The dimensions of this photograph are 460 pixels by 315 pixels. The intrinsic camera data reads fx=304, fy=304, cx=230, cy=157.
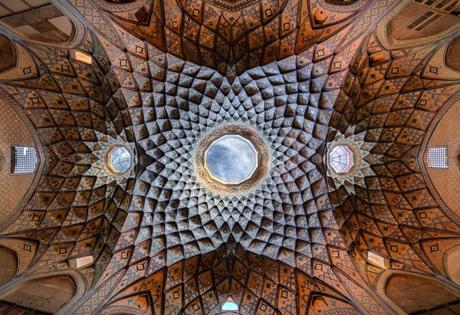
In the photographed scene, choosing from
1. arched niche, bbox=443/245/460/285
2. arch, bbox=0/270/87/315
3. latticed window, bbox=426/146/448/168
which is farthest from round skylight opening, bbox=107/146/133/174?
arched niche, bbox=443/245/460/285

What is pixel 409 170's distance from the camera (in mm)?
12234

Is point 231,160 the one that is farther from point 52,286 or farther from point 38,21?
point 38,21

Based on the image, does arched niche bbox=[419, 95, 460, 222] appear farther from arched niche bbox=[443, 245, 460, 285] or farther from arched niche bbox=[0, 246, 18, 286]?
arched niche bbox=[0, 246, 18, 286]

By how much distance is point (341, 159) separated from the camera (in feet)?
45.6

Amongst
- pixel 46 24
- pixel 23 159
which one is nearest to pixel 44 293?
pixel 23 159

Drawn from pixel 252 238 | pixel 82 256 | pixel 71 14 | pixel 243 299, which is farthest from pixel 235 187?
pixel 71 14

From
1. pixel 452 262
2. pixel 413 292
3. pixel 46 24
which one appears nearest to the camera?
pixel 46 24

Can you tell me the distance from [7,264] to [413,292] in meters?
15.3

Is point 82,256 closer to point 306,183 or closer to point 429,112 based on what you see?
point 306,183

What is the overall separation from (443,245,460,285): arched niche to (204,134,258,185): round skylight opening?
832cm

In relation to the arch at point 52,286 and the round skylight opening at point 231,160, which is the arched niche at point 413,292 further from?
the arch at point 52,286

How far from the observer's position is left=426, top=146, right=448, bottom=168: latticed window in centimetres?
1138

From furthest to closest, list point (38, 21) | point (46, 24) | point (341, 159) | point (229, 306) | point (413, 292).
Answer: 1. point (229, 306)
2. point (341, 159)
3. point (413, 292)
4. point (46, 24)
5. point (38, 21)

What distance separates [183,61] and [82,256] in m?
9.17
